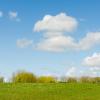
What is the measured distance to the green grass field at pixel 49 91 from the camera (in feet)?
94.7

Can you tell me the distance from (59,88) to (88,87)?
2518 mm

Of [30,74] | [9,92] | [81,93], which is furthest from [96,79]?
[9,92]

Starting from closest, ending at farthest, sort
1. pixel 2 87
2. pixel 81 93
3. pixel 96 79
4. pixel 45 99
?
pixel 45 99 → pixel 81 93 → pixel 2 87 → pixel 96 79

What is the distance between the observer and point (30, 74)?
42.3 meters

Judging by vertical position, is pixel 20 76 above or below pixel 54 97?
above

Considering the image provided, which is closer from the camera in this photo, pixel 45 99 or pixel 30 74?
pixel 45 99

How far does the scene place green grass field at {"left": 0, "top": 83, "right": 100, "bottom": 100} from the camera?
1137 inches

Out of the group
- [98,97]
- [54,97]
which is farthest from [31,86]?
[98,97]

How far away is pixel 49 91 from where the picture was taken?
30.8 meters

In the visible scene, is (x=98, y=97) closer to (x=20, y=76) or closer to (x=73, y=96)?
(x=73, y=96)

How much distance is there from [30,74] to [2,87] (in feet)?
33.0

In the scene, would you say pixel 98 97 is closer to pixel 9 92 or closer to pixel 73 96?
pixel 73 96

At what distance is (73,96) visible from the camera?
29.2 m

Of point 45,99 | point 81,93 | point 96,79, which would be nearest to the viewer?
point 45,99
